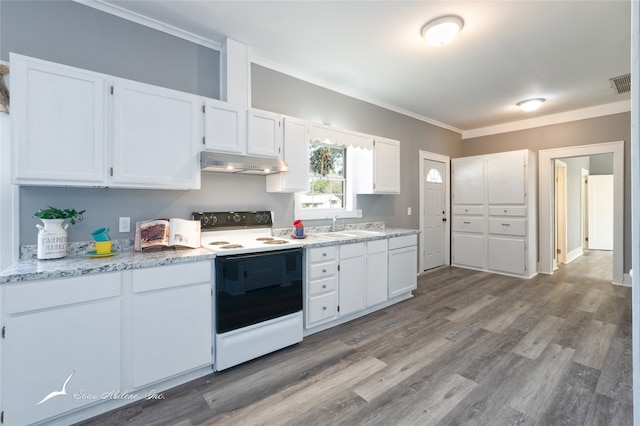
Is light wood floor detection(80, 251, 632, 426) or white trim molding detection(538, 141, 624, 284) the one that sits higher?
white trim molding detection(538, 141, 624, 284)

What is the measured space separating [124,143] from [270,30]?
1537mm

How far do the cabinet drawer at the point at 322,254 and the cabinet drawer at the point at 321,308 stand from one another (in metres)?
0.36

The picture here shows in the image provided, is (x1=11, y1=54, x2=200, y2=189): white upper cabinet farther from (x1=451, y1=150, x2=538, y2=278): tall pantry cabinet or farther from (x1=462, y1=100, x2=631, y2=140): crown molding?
(x1=462, y1=100, x2=631, y2=140): crown molding

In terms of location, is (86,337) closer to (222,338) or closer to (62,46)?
(222,338)

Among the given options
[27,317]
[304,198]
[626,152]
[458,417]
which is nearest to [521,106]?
[626,152]

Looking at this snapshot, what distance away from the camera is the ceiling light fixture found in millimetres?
4137

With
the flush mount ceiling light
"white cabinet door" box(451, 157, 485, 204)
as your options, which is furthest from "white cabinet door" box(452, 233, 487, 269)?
the flush mount ceiling light

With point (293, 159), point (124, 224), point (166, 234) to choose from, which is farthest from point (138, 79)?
point (293, 159)

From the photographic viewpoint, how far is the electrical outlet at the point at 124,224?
2.24m

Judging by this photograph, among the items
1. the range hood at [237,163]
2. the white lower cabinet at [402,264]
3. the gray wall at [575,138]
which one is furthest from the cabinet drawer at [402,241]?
the gray wall at [575,138]

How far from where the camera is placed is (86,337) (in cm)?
165

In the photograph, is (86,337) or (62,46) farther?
(62,46)

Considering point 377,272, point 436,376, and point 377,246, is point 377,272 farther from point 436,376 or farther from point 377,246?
point 436,376

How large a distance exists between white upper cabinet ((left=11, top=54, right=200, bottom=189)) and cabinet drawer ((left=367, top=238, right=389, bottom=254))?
1.87 m
